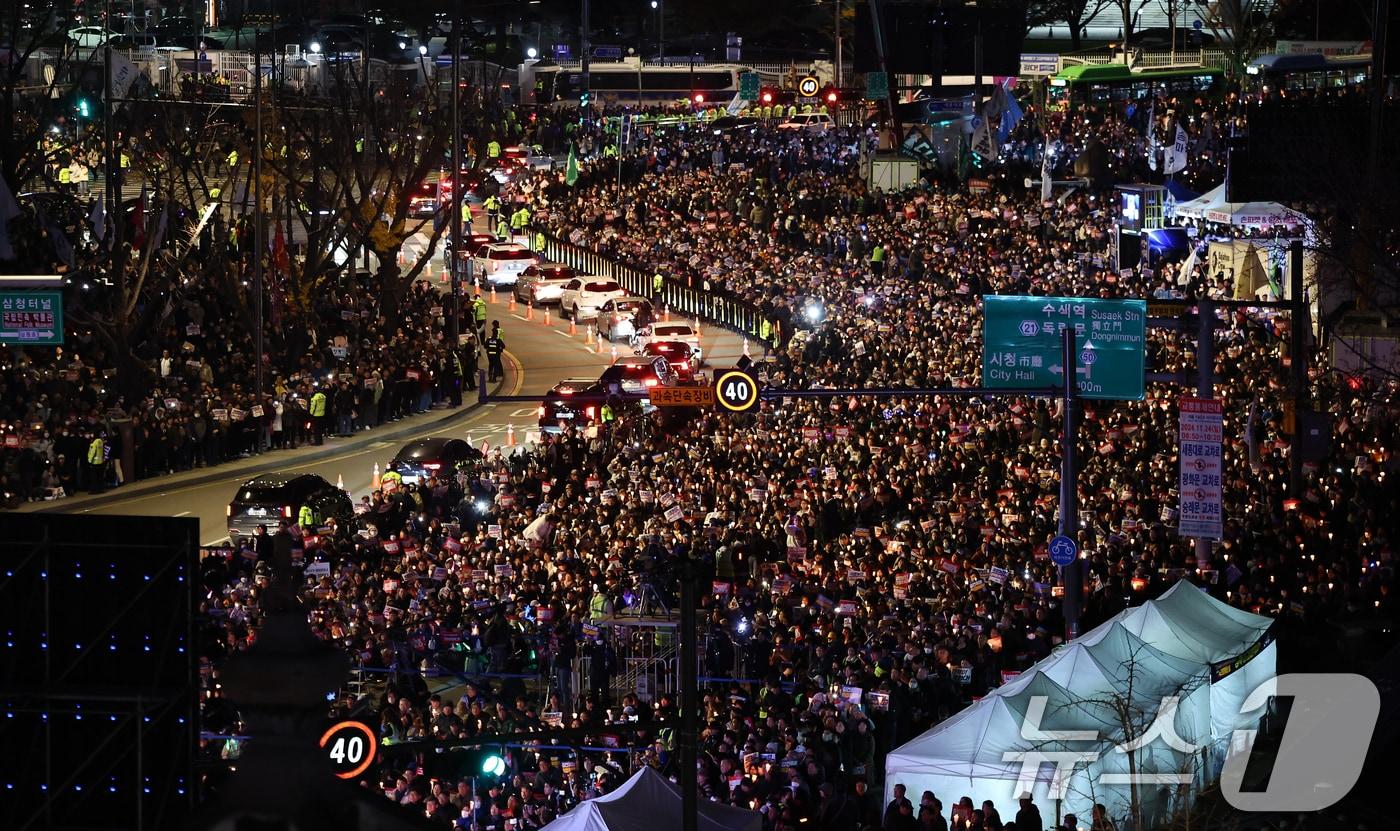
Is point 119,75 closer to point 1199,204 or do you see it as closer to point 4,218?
point 4,218

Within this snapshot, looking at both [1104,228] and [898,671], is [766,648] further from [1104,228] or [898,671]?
[1104,228]

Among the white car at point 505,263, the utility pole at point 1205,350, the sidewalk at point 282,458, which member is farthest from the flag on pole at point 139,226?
the utility pole at point 1205,350

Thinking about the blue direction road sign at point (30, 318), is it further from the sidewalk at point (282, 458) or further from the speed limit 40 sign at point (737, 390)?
the speed limit 40 sign at point (737, 390)

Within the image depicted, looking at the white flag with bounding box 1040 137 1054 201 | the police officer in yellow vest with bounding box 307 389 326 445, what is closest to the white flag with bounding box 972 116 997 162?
the white flag with bounding box 1040 137 1054 201

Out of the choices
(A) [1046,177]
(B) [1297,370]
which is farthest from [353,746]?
(A) [1046,177]

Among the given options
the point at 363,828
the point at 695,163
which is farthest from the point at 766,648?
the point at 695,163
